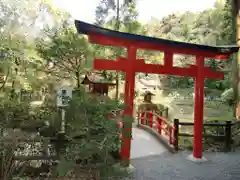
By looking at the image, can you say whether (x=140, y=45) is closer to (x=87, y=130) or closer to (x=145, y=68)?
(x=145, y=68)

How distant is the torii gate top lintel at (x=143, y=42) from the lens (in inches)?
170

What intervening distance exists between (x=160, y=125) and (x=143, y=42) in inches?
170

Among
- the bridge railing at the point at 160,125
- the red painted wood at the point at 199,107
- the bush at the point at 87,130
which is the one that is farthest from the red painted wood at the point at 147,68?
the bridge railing at the point at 160,125

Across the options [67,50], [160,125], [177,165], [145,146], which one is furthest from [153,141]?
[67,50]

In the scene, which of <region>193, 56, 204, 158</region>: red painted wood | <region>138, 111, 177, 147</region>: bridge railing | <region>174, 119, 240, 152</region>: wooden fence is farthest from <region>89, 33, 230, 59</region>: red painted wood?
<region>138, 111, 177, 147</region>: bridge railing

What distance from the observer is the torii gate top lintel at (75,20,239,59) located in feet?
14.2

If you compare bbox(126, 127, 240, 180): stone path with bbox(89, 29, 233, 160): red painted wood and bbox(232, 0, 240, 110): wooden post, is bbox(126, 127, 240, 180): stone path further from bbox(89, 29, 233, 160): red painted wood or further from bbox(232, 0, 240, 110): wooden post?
bbox(232, 0, 240, 110): wooden post

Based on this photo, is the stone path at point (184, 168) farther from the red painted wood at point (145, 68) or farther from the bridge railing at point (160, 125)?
the bridge railing at point (160, 125)

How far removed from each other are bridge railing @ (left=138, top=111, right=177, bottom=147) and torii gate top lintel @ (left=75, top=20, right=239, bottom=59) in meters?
2.35

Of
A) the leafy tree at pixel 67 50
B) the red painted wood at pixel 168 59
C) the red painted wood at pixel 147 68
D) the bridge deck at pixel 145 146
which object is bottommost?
the bridge deck at pixel 145 146

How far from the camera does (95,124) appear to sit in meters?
3.49

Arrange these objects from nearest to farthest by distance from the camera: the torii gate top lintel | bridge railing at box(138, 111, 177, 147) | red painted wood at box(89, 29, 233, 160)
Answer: the torii gate top lintel, red painted wood at box(89, 29, 233, 160), bridge railing at box(138, 111, 177, 147)

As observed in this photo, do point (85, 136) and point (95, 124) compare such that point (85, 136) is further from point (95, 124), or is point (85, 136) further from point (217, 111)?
point (217, 111)

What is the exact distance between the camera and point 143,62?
5090 mm
